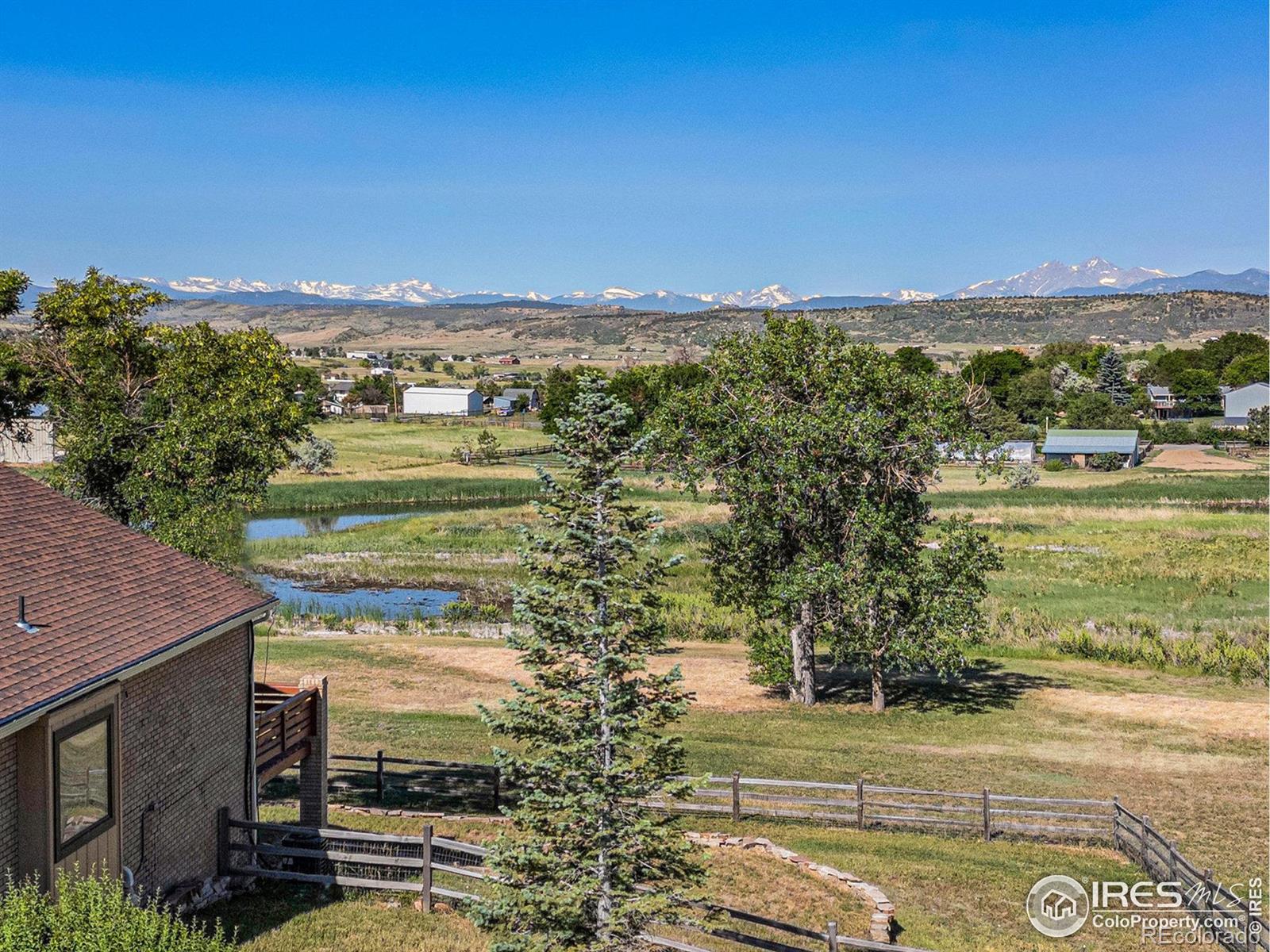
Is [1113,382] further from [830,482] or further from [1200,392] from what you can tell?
[830,482]

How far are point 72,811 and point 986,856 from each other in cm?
1467

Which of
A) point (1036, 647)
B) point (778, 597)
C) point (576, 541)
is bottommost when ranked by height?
point (1036, 647)

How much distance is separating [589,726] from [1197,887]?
10.8 meters

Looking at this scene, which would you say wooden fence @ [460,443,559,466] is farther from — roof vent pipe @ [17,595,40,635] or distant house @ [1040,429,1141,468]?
roof vent pipe @ [17,595,40,635]

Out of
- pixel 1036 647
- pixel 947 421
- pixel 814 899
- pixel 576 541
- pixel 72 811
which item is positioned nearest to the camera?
pixel 576 541

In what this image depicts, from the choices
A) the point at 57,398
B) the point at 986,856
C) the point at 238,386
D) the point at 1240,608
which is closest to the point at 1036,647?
the point at 1240,608

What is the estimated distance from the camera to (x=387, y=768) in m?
23.9

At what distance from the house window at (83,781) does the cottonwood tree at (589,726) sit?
5.02 meters

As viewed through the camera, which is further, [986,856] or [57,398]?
[57,398]

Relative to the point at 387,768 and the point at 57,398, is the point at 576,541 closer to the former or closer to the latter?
the point at 387,768

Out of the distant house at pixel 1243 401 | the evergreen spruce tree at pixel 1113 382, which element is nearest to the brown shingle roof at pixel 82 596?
the evergreen spruce tree at pixel 1113 382

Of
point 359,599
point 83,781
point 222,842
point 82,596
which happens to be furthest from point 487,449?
point 83,781

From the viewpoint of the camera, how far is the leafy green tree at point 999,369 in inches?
5349

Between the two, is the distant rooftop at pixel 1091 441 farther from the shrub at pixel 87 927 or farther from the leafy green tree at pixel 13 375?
the shrub at pixel 87 927
